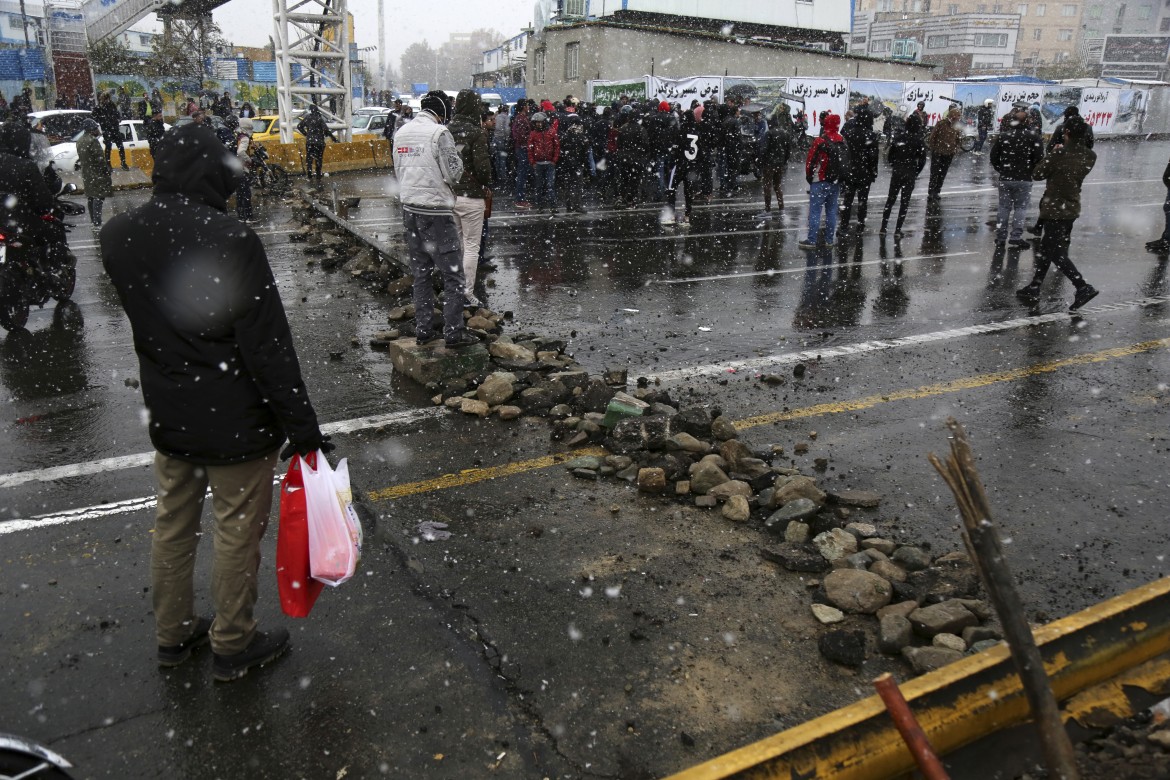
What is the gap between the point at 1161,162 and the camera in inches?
989

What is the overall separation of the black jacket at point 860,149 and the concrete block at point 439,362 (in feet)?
27.8

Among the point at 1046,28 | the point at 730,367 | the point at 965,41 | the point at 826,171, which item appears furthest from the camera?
the point at 1046,28

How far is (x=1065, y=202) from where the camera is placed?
8.49 metres

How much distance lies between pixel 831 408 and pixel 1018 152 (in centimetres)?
734

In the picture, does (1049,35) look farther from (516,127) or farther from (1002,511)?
(1002,511)

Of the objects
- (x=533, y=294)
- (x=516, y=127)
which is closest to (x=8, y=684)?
(x=533, y=294)

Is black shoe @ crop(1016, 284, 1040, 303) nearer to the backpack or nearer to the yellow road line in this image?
the yellow road line

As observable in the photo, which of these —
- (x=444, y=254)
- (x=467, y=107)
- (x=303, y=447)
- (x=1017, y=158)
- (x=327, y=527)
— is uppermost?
(x=467, y=107)

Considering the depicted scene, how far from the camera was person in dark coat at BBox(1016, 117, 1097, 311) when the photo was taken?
8.48 metres

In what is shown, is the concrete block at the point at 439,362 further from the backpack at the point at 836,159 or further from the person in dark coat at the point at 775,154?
the person in dark coat at the point at 775,154

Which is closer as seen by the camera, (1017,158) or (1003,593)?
(1003,593)

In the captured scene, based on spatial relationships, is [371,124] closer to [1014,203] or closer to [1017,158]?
[1014,203]

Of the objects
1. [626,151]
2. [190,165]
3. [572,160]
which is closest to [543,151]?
[572,160]

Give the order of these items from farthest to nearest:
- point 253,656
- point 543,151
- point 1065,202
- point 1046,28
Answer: point 1046,28, point 543,151, point 1065,202, point 253,656
